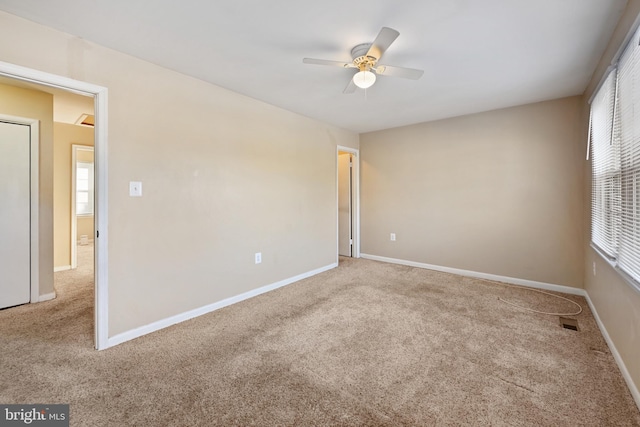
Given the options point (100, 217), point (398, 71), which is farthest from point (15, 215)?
point (398, 71)

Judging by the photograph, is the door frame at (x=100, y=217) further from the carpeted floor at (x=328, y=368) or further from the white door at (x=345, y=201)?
the white door at (x=345, y=201)

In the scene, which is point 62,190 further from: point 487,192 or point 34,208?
point 487,192

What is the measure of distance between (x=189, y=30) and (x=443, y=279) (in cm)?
402

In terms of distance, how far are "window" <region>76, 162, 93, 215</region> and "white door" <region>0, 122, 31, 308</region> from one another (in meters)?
4.38

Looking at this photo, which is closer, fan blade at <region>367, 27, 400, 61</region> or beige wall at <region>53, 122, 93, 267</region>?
fan blade at <region>367, 27, 400, 61</region>

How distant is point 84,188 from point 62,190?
2.69 metres

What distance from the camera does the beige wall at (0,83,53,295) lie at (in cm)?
306

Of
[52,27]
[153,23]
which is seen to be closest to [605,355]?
[153,23]

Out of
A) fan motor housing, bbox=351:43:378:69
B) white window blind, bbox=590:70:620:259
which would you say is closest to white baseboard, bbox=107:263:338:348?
fan motor housing, bbox=351:43:378:69

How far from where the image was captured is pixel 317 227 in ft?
14.0

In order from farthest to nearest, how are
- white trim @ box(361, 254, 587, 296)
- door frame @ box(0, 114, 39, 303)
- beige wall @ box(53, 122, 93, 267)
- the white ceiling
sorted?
beige wall @ box(53, 122, 93, 267)
white trim @ box(361, 254, 587, 296)
door frame @ box(0, 114, 39, 303)
the white ceiling

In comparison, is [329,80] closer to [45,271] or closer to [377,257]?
[377,257]

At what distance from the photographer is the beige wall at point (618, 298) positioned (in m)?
1.62

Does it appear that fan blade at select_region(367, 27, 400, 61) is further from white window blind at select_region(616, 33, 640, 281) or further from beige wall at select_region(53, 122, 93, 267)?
beige wall at select_region(53, 122, 93, 267)
